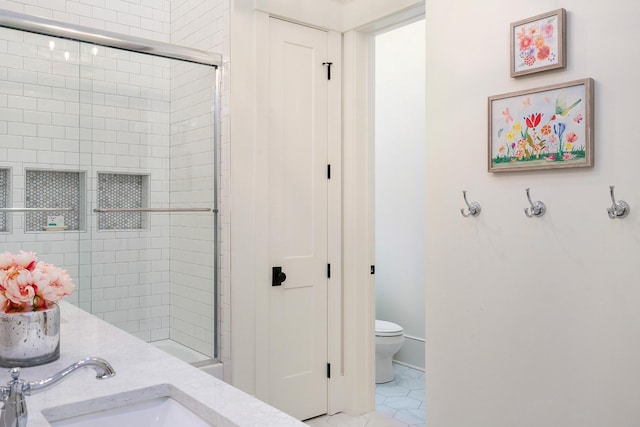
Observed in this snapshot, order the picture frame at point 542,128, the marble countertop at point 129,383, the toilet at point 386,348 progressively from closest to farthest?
the marble countertop at point 129,383, the picture frame at point 542,128, the toilet at point 386,348

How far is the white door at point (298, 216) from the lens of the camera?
3.09 metres

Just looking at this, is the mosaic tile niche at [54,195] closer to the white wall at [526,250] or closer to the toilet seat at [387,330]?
the white wall at [526,250]

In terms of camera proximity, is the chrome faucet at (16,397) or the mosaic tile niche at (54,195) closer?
the chrome faucet at (16,397)

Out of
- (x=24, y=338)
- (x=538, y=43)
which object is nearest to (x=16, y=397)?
(x=24, y=338)

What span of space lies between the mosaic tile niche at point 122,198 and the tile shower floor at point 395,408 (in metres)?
1.56

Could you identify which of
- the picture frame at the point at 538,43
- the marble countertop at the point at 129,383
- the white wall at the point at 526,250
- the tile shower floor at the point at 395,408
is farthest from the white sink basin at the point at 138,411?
the tile shower floor at the point at 395,408

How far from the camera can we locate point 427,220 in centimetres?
254

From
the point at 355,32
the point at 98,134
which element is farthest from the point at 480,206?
the point at 98,134

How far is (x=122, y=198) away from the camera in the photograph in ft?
8.98

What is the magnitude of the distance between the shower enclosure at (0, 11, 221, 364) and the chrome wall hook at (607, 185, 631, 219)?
1.93 meters

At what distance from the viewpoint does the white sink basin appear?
117 centimetres

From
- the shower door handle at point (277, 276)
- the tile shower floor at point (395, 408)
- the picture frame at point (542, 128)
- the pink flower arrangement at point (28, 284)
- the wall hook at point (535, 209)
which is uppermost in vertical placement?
the picture frame at point (542, 128)

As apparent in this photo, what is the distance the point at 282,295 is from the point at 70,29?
1.74 m

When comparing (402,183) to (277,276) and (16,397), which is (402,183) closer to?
(277,276)
